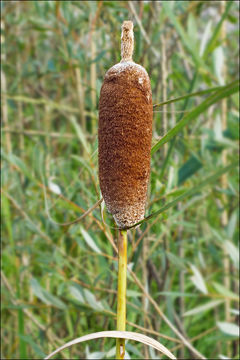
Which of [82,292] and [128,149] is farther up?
[128,149]

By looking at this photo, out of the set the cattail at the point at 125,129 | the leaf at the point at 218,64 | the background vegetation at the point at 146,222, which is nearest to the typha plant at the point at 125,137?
the cattail at the point at 125,129

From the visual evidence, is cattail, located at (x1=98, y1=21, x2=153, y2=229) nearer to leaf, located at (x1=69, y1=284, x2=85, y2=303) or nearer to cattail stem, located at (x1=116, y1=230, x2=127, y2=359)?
cattail stem, located at (x1=116, y1=230, x2=127, y2=359)

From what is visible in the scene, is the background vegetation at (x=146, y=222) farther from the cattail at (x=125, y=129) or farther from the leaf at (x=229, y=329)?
the cattail at (x=125, y=129)

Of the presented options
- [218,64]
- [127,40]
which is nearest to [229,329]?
[218,64]

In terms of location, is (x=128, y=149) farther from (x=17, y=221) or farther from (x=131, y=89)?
(x=17, y=221)

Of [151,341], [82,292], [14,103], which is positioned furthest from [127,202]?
[14,103]

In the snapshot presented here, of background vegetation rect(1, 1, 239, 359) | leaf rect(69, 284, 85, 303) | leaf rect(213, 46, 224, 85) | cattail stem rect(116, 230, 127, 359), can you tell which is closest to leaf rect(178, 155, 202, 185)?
background vegetation rect(1, 1, 239, 359)

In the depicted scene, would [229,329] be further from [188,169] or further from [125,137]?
[125,137]

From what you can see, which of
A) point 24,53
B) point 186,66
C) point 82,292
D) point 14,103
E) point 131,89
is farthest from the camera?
point 24,53

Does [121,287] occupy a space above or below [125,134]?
below
